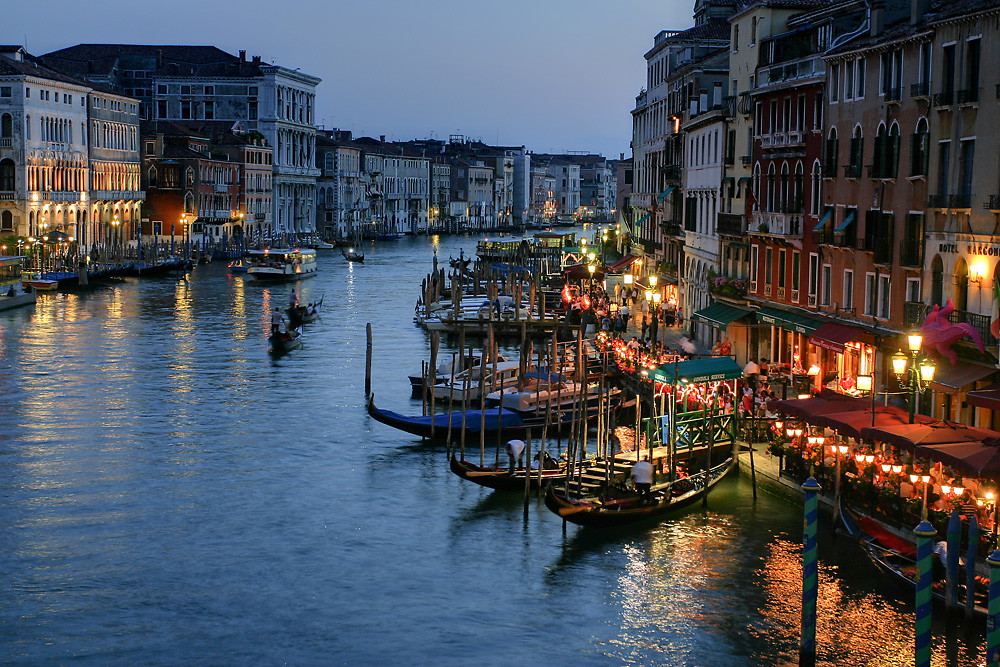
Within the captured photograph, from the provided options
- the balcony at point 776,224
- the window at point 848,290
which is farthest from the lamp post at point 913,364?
the balcony at point 776,224

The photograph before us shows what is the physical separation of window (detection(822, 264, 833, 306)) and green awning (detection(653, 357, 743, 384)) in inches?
110

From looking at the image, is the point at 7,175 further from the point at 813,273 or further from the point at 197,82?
the point at 813,273

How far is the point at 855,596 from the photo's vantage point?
15.3 meters

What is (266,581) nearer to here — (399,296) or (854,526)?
(854,526)

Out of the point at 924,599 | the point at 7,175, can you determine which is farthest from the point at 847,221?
the point at 7,175

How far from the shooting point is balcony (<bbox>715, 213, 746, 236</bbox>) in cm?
2825

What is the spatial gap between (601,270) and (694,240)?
20268 mm

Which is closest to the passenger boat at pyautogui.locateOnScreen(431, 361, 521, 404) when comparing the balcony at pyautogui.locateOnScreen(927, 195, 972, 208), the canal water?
the canal water

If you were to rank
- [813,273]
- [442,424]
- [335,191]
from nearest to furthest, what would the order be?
[442,424], [813,273], [335,191]

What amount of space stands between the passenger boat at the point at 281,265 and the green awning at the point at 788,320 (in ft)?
127

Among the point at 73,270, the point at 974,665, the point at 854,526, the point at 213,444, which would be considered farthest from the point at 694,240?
the point at 73,270

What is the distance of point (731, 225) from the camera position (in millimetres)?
28969

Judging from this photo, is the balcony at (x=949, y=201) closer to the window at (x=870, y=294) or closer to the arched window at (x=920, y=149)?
the arched window at (x=920, y=149)

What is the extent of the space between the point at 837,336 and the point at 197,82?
74054 mm
